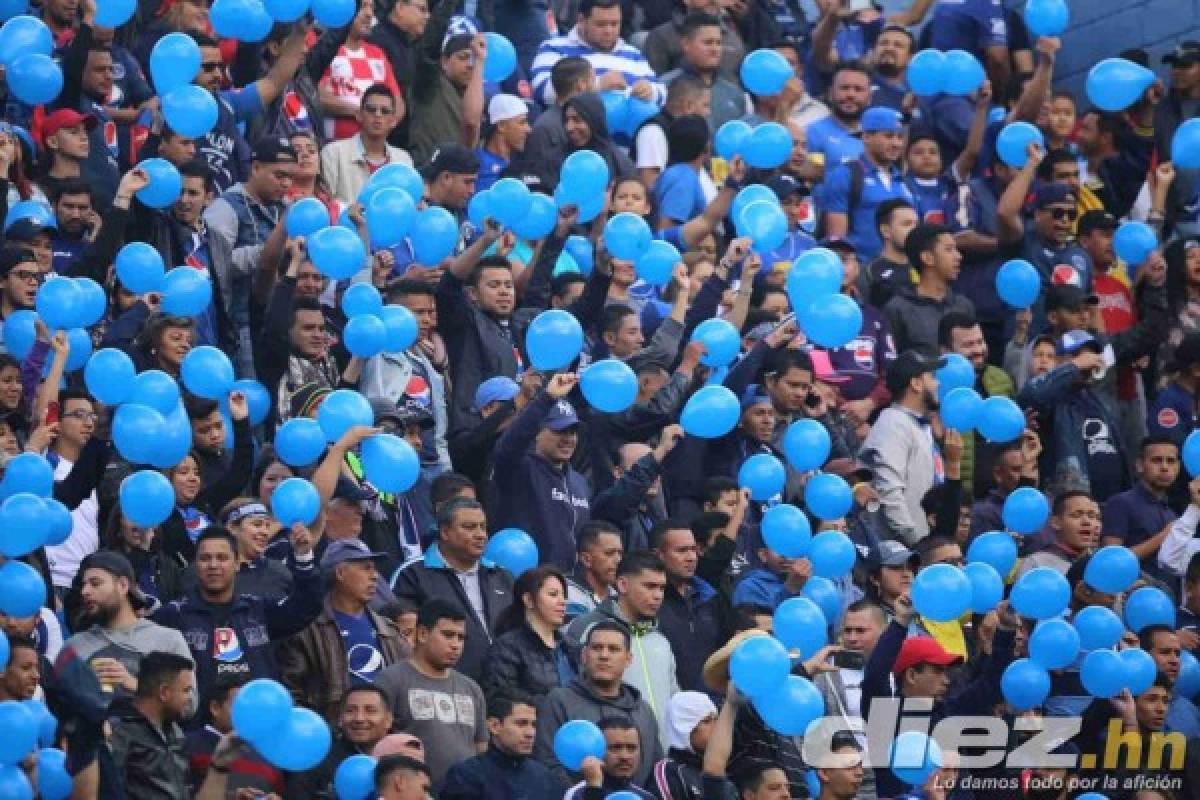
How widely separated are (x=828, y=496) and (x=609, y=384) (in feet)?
3.89

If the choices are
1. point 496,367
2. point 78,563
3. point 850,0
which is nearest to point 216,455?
point 78,563

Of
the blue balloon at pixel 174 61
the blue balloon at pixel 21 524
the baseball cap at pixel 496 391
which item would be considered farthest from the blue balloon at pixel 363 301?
the blue balloon at pixel 21 524

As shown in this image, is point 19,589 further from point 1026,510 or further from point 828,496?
point 1026,510

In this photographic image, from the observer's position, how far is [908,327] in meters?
14.6

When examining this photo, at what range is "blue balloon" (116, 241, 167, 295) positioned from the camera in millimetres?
11875

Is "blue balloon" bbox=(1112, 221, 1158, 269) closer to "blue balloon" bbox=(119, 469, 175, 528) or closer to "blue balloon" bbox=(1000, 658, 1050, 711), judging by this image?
"blue balloon" bbox=(1000, 658, 1050, 711)

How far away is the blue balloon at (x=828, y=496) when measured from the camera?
12.8 metres

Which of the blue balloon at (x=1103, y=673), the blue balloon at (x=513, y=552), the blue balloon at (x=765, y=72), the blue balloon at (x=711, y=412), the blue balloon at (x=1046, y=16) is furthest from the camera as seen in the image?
the blue balloon at (x=1046, y=16)

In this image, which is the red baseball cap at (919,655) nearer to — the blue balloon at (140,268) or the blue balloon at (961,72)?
the blue balloon at (140,268)

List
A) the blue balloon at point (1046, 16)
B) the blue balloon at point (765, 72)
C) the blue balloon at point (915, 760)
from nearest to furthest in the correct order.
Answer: the blue balloon at point (915, 760)
the blue balloon at point (765, 72)
the blue balloon at point (1046, 16)

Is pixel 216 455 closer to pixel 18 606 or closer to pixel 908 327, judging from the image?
pixel 18 606

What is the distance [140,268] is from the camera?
11875 millimetres

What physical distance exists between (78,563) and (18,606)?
1.16 m

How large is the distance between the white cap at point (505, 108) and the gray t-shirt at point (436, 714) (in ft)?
13.9
